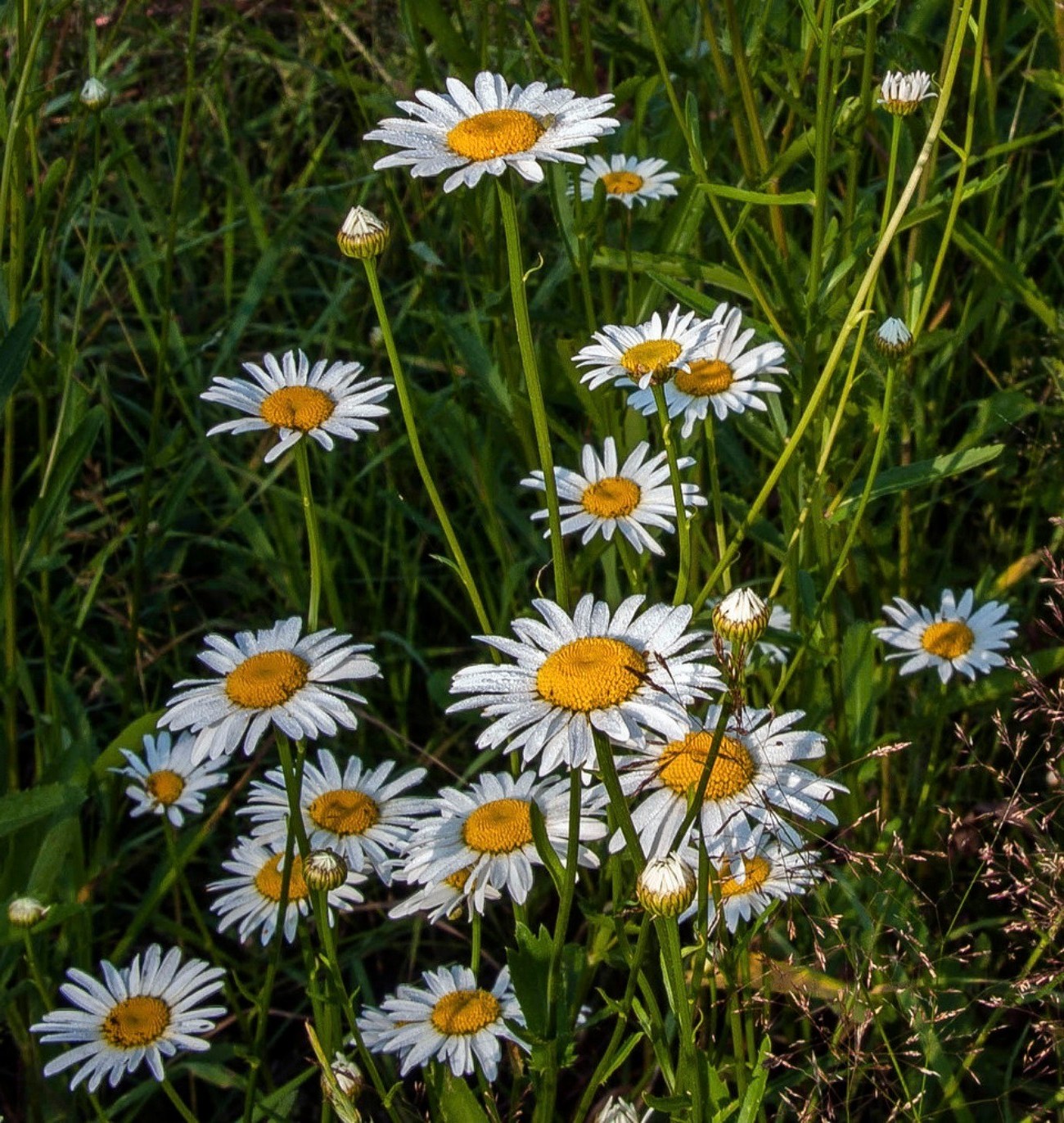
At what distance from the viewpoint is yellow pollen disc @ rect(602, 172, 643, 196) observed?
2.08 meters

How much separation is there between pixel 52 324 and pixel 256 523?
40 centimetres

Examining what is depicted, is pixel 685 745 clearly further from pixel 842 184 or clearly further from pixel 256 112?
pixel 256 112

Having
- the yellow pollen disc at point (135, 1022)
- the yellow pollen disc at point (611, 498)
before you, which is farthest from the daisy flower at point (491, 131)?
the yellow pollen disc at point (135, 1022)

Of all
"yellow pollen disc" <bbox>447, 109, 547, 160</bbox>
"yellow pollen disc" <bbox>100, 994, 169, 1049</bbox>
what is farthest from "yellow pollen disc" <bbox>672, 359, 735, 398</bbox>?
"yellow pollen disc" <bbox>100, 994, 169, 1049</bbox>

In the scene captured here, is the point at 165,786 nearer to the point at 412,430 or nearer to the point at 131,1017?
the point at 131,1017

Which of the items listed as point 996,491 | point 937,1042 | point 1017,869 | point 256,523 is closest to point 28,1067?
point 256,523

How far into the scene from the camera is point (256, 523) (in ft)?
7.25

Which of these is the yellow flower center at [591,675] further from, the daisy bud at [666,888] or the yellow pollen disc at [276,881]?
the yellow pollen disc at [276,881]

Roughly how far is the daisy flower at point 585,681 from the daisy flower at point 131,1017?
48cm

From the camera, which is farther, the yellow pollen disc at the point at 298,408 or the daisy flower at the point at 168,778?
the daisy flower at the point at 168,778

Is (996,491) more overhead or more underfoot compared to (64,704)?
more overhead

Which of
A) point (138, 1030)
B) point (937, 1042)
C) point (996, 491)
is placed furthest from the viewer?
point (996, 491)

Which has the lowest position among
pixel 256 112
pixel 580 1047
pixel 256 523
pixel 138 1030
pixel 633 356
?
pixel 138 1030

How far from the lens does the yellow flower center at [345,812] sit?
4.85 ft
